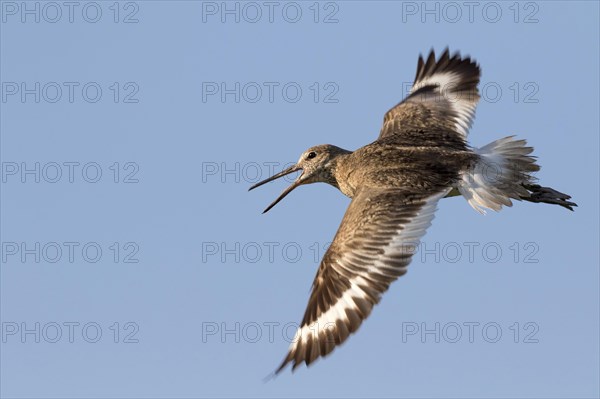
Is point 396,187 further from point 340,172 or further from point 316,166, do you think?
point 316,166

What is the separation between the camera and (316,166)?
14.0 meters

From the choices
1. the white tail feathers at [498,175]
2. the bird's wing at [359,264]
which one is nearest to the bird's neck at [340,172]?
the bird's wing at [359,264]

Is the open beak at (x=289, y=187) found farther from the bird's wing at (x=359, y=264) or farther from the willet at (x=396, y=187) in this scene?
the bird's wing at (x=359, y=264)

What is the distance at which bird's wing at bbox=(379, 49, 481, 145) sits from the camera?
14211 mm

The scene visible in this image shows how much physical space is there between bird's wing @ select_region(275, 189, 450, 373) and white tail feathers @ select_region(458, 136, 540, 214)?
0.47 metres

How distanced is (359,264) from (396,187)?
1373 mm

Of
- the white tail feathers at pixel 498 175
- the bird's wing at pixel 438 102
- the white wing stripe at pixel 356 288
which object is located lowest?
the white wing stripe at pixel 356 288

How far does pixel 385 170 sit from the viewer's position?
1251 cm

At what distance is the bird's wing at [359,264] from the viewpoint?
1061cm

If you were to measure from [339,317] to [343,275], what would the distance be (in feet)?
1.83

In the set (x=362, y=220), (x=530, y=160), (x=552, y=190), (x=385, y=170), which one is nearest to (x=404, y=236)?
(x=362, y=220)

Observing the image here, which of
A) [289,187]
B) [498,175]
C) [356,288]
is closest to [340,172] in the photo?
[289,187]

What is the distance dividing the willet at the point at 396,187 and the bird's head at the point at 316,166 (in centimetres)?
1

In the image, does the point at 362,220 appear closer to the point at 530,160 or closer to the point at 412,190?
the point at 412,190
